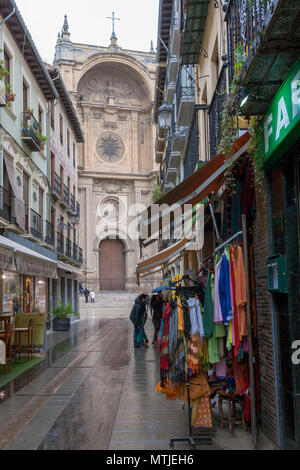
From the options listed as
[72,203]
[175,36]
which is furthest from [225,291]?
[72,203]

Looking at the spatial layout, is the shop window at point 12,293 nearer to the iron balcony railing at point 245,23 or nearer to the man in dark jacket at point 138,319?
the man in dark jacket at point 138,319

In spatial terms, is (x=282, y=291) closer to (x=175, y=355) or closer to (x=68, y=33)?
(x=175, y=355)

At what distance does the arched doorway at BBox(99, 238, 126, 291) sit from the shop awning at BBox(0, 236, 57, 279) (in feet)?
102

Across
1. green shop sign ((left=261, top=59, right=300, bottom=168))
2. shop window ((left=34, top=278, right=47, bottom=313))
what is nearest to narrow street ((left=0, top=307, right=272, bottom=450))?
green shop sign ((left=261, top=59, right=300, bottom=168))

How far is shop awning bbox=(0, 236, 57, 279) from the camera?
10134 mm

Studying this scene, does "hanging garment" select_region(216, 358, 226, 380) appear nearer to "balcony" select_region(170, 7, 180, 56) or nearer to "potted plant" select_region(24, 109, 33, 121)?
"balcony" select_region(170, 7, 180, 56)

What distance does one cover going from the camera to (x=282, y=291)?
178 inches

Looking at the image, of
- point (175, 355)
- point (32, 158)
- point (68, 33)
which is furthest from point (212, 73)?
point (68, 33)

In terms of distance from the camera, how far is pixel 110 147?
46.9 metres

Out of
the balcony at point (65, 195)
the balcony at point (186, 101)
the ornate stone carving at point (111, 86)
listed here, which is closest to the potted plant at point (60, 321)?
the balcony at point (65, 195)

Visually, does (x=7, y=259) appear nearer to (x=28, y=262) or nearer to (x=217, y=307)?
(x=28, y=262)

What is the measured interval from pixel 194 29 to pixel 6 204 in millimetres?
Answer: 8380

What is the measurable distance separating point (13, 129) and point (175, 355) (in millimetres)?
13502
